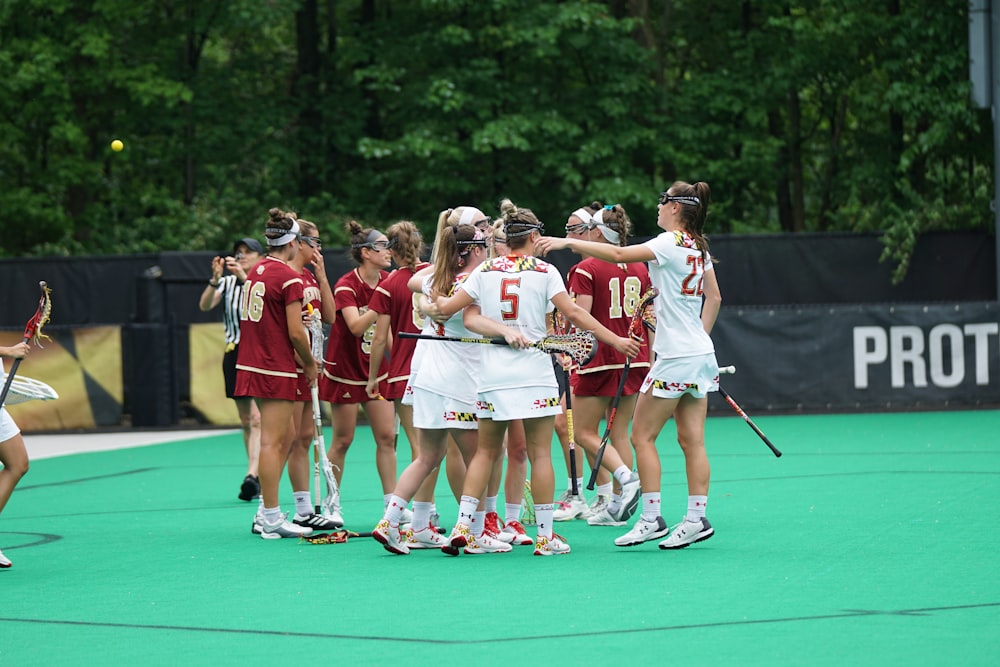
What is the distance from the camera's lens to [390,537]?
8352 millimetres

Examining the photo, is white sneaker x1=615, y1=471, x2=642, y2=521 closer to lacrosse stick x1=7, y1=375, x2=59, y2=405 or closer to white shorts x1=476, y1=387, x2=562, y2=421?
white shorts x1=476, y1=387, x2=562, y2=421

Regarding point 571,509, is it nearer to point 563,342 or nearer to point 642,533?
point 642,533

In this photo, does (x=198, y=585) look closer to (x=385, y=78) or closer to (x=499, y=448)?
(x=499, y=448)

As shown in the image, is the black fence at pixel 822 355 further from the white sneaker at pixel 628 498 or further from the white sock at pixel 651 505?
the white sock at pixel 651 505

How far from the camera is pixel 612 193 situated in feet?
82.1

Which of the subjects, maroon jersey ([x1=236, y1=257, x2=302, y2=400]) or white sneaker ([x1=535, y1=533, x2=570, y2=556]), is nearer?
white sneaker ([x1=535, y1=533, x2=570, y2=556])

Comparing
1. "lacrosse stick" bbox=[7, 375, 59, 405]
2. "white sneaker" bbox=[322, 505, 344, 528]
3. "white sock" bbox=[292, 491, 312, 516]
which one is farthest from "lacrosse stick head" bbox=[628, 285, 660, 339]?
"lacrosse stick" bbox=[7, 375, 59, 405]

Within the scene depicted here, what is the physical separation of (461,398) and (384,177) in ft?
64.0

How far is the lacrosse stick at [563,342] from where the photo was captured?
816cm

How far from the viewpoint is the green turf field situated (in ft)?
19.4

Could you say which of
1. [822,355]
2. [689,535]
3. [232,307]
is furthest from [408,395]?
[822,355]

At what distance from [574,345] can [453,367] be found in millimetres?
718

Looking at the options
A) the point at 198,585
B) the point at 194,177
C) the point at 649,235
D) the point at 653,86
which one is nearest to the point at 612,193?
the point at 649,235

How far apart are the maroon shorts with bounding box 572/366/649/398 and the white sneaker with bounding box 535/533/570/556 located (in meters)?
1.59
